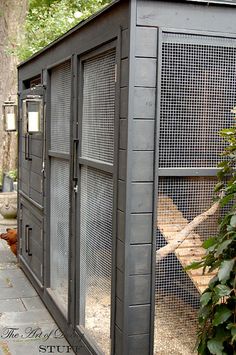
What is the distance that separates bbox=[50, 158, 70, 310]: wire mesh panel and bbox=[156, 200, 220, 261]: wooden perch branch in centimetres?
129

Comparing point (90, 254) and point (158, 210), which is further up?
point (158, 210)

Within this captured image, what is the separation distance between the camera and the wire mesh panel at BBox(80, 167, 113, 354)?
9.64 ft

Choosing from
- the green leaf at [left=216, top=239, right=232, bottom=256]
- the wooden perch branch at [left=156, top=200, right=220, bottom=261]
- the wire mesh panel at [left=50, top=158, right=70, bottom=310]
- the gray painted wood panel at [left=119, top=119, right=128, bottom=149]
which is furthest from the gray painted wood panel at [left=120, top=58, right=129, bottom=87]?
the wire mesh panel at [left=50, top=158, right=70, bottom=310]

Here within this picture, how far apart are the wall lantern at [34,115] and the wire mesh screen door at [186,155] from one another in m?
2.06

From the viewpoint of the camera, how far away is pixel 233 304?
2.22m

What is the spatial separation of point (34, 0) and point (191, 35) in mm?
14393

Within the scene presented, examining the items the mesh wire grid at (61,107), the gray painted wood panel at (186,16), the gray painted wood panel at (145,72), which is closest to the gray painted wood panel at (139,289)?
the gray painted wood panel at (145,72)

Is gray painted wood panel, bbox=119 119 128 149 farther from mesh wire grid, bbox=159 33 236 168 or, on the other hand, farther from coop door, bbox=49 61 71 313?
coop door, bbox=49 61 71 313

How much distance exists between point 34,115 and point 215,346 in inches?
113

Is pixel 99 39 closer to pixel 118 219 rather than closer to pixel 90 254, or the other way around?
pixel 118 219

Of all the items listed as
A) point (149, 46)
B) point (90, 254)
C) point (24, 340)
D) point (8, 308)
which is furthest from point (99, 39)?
point (8, 308)

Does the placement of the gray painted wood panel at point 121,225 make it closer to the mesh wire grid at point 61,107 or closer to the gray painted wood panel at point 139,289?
the gray painted wood panel at point 139,289

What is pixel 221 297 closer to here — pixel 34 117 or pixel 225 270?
pixel 225 270

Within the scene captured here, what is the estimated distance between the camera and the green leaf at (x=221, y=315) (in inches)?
84.7
